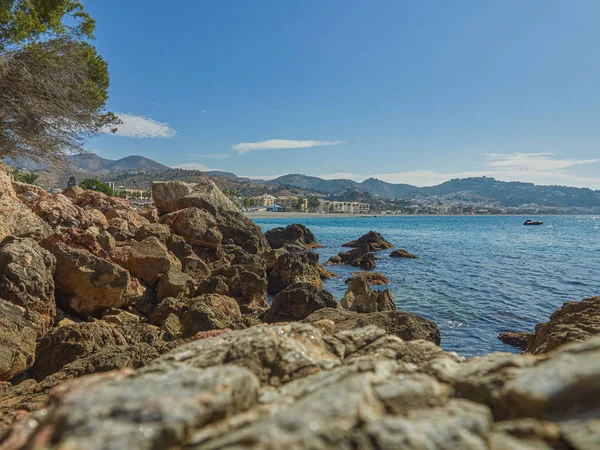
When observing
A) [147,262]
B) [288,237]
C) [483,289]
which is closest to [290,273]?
[147,262]

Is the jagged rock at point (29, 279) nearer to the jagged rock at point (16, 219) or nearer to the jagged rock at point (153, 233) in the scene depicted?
the jagged rock at point (16, 219)

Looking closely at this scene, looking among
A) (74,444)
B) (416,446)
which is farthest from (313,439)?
(74,444)

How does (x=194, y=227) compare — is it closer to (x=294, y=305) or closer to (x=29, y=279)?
(x=294, y=305)

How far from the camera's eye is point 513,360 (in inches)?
90.4

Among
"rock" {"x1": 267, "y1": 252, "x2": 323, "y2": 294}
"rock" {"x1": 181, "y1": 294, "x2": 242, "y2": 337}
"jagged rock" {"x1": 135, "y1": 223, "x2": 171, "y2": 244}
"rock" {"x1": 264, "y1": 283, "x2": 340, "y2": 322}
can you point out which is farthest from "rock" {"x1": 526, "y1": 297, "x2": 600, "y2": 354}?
"jagged rock" {"x1": 135, "y1": 223, "x2": 171, "y2": 244}

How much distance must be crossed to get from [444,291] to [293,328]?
1712 centimetres

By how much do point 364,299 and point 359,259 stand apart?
14.2 m

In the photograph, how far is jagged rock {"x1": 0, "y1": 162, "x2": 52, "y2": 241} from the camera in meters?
9.62

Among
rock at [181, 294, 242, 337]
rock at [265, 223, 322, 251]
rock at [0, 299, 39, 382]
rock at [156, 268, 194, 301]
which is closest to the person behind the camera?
rock at [0, 299, 39, 382]

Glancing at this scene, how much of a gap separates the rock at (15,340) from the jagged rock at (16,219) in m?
4.20

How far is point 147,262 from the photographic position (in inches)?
429

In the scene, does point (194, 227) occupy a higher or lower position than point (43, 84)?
lower

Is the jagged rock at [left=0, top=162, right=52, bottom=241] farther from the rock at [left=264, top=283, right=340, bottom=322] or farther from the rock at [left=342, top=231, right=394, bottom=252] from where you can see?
the rock at [left=342, top=231, right=394, bottom=252]

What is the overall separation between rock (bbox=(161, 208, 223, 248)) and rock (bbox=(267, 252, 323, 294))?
10.6 ft
